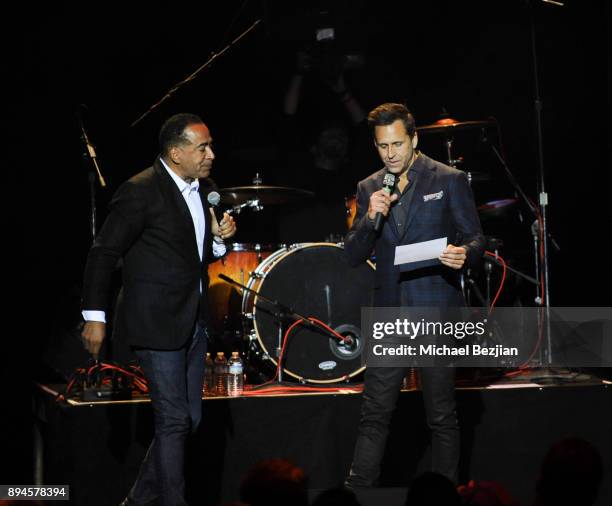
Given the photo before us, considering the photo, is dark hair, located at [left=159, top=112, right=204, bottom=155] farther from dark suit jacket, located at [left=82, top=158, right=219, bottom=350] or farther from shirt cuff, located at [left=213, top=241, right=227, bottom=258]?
shirt cuff, located at [left=213, top=241, right=227, bottom=258]

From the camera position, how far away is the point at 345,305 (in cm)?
648

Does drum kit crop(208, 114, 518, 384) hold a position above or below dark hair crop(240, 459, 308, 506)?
above

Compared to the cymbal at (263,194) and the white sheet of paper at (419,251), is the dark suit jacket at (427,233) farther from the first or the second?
the cymbal at (263,194)

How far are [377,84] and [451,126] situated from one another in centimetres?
163

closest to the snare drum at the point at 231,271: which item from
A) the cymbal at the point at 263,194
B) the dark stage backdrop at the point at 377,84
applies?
the cymbal at the point at 263,194

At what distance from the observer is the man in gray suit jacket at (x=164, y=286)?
4.18 m

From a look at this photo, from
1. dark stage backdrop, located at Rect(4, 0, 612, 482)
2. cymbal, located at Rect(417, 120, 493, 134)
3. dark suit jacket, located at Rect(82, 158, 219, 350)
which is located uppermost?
dark stage backdrop, located at Rect(4, 0, 612, 482)

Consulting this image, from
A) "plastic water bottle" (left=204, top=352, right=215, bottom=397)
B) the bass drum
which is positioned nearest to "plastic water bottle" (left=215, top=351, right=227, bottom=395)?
"plastic water bottle" (left=204, top=352, right=215, bottom=397)

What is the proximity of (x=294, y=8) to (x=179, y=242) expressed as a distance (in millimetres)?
3640

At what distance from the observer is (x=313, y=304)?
646cm

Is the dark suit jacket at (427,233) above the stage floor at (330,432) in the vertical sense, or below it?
above

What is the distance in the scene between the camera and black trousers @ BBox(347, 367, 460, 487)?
434cm

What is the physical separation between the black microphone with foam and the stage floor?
150 cm

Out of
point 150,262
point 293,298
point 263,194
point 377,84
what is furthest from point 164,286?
point 377,84
